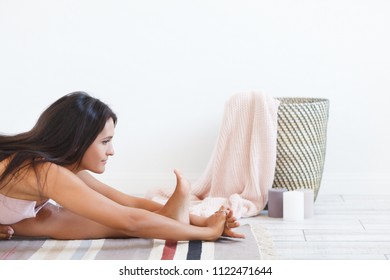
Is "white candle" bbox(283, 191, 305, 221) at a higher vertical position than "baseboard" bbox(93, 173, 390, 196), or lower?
higher

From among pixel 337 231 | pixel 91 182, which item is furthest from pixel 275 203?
pixel 91 182

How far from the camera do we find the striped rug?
263 cm

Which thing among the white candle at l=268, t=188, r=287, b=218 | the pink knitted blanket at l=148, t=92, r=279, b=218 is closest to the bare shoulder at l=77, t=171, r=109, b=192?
the pink knitted blanket at l=148, t=92, r=279, b=218

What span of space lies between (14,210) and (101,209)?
0.35 m

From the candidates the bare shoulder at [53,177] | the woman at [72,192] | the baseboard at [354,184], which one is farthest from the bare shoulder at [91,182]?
the baseboard at [354,184]

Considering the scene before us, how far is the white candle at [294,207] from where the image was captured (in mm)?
3354

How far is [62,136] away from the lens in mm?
2719

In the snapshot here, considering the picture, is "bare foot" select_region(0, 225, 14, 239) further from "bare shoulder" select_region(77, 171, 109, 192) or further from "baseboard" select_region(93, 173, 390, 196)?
"baseboard" select_region(93, 173, 390, 196)

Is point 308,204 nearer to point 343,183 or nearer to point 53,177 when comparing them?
point 343,183

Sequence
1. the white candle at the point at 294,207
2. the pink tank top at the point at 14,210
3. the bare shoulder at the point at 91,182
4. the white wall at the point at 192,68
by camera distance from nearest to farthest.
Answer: the pink tank top at the point at 14,210, the bare shoulder at the point at 91,182, the white candle at the point at 294,207, the white wall at the point at 192,68

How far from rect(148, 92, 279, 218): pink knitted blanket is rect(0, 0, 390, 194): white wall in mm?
398

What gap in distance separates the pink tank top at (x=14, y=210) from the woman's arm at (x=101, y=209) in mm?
156

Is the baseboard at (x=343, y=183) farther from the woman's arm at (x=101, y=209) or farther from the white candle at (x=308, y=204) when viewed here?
the woman's arm at (x=101, y=209)

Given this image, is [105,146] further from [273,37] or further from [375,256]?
[273,37]
